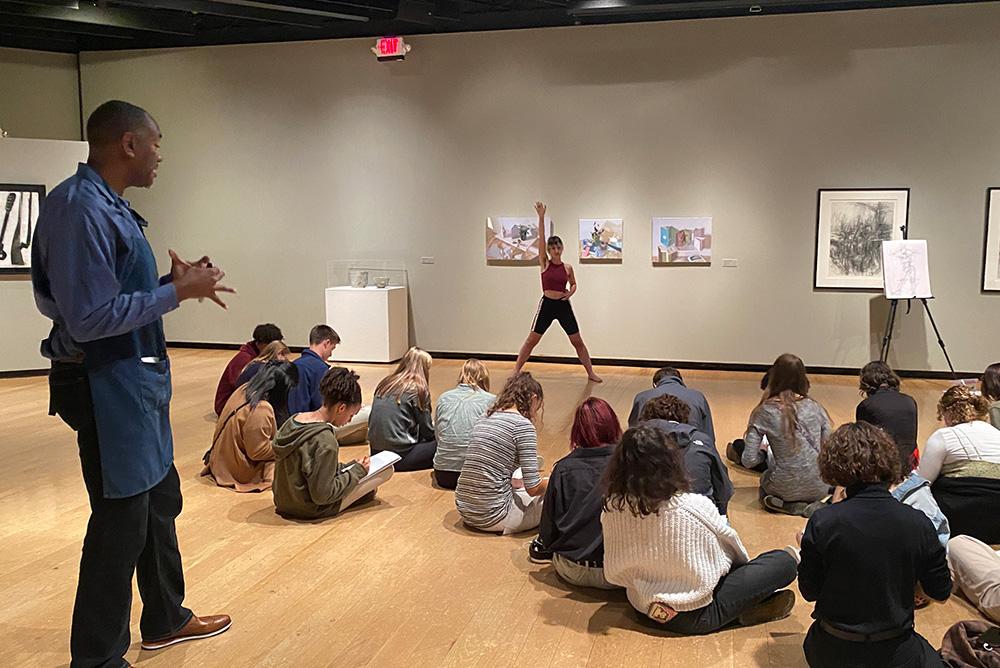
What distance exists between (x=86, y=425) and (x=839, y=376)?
9.11m

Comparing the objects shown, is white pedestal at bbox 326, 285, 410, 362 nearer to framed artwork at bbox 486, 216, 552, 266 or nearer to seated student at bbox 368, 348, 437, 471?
framed artwork at bbox 486, 216, 552, 266

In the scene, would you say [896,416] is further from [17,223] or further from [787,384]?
[17,223]

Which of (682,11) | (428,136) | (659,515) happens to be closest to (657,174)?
(682,11)

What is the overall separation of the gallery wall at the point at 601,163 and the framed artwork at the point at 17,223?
2.56m

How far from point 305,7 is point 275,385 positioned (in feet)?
20.4

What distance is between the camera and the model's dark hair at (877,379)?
5.30 m

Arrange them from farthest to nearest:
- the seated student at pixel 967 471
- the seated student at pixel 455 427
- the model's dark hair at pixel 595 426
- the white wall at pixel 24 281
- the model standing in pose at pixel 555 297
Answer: the white wall at pixel 24 281 < the model standing in pose at pixel 555 297 < the seated student at pixel 455 427 < the seated student at pixel 967 471 < the model's dark hair at pixel 595 426

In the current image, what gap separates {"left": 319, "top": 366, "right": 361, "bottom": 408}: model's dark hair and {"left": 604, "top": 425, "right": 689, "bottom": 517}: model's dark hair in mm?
1936

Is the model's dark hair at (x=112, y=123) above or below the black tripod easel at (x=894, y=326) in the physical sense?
above

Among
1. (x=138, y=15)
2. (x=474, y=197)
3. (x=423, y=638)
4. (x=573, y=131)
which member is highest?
(x=138, y=15)

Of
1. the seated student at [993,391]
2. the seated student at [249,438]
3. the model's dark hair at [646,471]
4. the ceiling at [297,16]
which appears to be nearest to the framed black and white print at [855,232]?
the ceiling at [297,16]

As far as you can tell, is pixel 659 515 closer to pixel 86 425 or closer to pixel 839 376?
pixel 86 425

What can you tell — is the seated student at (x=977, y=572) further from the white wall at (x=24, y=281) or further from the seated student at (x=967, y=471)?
the white wall at (x=24, y=281)

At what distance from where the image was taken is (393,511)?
5305mm
